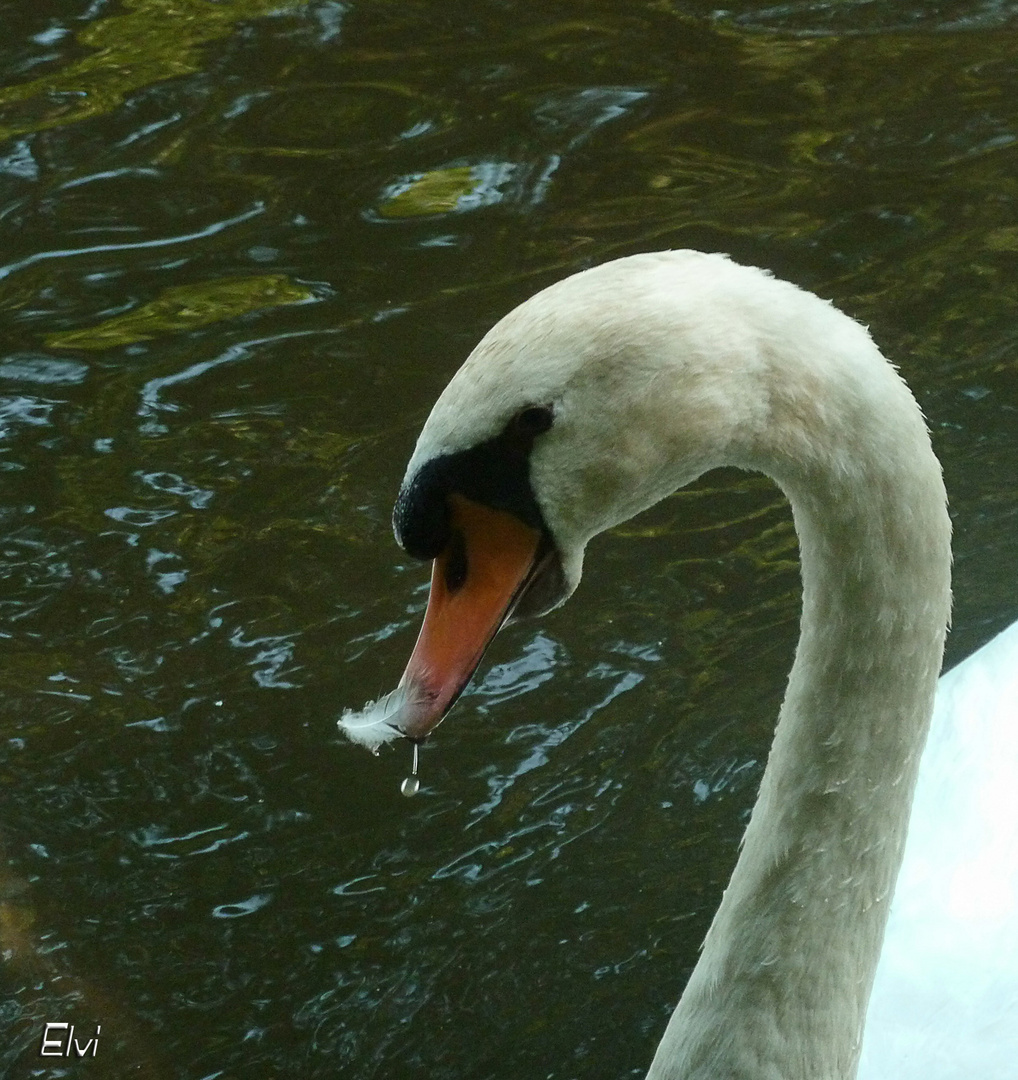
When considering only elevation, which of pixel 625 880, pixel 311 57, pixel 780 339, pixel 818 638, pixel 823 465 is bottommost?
pixel 625 880

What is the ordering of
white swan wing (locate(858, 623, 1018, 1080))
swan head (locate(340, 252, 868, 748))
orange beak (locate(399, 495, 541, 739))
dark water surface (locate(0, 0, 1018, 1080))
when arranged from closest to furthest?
swan head (locate(340, 252, 868, 748))
orange beak (locate(399, 495, 541, 739))
white swan wing (locate(858, 623, 1018, 1080))
dark water surface (locate(0, 0, 1018, 1080))

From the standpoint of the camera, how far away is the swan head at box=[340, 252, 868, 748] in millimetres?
2766

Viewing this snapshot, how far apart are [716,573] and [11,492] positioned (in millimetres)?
2578

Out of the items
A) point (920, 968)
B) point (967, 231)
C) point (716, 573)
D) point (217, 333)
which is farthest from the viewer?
point (967, 231)

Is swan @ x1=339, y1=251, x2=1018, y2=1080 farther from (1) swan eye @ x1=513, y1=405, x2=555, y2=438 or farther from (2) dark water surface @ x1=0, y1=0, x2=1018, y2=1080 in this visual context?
(2) dark water surface @ x1=0, y1=0, x2=1018, y2=1080

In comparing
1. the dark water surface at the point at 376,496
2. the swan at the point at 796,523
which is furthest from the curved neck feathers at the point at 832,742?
the dark water surface at the point at 376,496

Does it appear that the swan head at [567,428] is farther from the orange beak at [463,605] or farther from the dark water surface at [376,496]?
the dark water surface at [376,496]

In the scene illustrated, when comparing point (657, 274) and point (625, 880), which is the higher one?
point (657, 274)

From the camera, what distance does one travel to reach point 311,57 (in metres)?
9.25

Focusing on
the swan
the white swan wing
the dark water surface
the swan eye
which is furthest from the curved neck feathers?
the dark water surface

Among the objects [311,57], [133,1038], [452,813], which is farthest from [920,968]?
[311,57]

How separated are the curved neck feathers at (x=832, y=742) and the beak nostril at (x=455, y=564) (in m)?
0.51

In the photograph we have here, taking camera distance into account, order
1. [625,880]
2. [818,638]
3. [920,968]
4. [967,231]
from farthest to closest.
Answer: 1. [967,231]
2. [625,880]
3. [920,968]
4. [818,638]

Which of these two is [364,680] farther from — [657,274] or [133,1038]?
[657,274]
